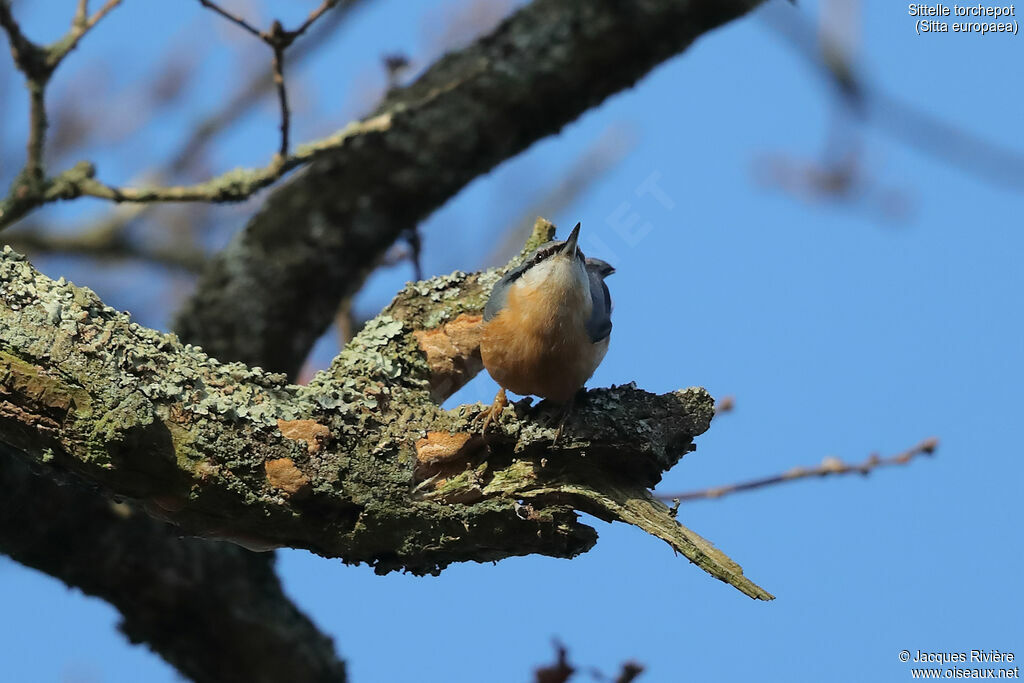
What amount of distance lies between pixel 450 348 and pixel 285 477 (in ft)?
2.65

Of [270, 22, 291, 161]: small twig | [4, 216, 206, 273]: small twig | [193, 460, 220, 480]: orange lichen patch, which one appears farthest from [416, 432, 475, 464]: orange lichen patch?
[4, 216, 206, 273]: small twig

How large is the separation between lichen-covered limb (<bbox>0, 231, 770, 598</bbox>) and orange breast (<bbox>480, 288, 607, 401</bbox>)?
0.31 ft

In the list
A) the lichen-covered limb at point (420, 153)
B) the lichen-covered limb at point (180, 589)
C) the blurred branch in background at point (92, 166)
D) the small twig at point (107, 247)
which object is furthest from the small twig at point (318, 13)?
the small twig at point (107, 247)

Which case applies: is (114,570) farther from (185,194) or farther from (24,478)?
(185,194)

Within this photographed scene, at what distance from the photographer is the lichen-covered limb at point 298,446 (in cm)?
186

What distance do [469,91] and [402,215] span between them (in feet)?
1.65

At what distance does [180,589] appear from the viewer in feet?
10.4

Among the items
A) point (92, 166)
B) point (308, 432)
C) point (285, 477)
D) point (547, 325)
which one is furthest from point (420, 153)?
point (285, 477)

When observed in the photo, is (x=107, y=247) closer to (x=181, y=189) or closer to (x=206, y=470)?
(x=181, y=189)

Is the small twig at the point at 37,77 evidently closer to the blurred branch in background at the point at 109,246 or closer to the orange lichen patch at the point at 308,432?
the orange lichen patch at the point at 308,432

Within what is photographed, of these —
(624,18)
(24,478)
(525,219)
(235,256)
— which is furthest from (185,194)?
(525,219)

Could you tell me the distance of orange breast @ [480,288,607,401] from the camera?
2.28m

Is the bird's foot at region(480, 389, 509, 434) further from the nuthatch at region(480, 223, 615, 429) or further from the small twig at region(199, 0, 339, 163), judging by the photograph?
the small twig at region(199, 0, 339, 163)

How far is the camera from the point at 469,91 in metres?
3.52
